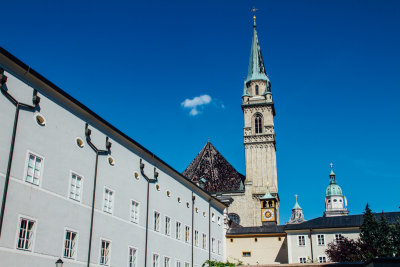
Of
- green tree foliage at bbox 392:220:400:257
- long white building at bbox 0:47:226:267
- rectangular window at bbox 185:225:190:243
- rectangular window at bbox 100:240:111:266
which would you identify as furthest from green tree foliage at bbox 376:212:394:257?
rectangular window at bbox 100:240:111:266

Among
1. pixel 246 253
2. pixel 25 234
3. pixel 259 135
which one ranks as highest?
pixel 259 135

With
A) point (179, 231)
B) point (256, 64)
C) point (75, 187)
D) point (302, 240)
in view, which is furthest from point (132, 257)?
point (256, 64)

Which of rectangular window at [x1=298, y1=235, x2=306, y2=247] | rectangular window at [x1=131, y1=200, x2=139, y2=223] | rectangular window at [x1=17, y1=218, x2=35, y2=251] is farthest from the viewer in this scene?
rectangular window at [x1=298, y1=235, x2=306, y2=247]

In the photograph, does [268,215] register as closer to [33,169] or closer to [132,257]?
[132,257]

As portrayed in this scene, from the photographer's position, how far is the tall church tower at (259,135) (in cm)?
7506

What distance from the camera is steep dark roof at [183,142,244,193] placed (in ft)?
246

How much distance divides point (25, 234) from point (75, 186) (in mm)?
4423

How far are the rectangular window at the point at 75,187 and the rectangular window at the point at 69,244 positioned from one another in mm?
1800

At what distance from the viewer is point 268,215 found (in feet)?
218

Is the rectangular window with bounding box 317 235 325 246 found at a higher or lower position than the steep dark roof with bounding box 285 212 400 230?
lower

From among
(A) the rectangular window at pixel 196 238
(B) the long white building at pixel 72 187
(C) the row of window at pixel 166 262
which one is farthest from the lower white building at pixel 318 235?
(B) the long white building at pixel 72 187

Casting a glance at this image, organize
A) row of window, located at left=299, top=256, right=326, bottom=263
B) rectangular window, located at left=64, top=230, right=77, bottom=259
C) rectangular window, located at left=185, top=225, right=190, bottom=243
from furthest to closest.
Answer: row of window, located at left=299, top=256, right=326, bottom=263, rectangular window, located at left=185, top=225, right=190, bottom=243, rectangular window, located at left=64, top=230, right=77, bottom=259

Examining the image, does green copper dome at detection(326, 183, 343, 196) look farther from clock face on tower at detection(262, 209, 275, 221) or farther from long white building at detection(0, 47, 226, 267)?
long white building at detection(0, 47, 226, 267)

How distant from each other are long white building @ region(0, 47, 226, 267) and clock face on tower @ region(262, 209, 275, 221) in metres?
33.0
